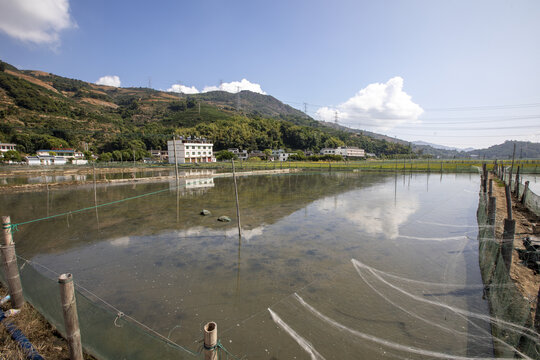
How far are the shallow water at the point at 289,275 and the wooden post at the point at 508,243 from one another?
3.88 feet

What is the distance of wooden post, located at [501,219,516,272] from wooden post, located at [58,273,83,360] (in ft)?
30.0

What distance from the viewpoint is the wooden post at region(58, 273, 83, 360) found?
11.3ft

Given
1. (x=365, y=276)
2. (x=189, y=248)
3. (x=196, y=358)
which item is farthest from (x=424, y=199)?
(x=196, y=358)

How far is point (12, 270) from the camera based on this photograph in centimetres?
486

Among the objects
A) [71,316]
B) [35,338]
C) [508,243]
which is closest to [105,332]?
[71,316]

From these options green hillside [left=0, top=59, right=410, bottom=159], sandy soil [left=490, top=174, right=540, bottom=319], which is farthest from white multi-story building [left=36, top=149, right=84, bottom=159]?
sandy soil [left=490, top=174, right=540, bottom=319]

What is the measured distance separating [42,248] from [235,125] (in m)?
118

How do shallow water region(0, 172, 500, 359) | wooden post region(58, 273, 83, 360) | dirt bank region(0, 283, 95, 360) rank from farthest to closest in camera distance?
1. shallow water region(0, 172, 500, 359)
2. dirt bank region(0, 283, 95, 360)
3. wooden post region(58, 273, 83, 360)

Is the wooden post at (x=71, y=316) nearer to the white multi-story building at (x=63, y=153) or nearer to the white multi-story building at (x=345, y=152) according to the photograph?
the white multi-story building at (x=63, y=153)

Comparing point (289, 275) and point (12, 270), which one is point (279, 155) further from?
point (12, 270)

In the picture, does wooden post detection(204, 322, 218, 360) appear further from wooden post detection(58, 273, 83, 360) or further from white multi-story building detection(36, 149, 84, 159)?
white multi-story building detection(36, 149, 84, 159)

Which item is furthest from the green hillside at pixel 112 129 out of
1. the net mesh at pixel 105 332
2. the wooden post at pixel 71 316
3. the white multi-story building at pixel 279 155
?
the wooden post at pixel 71 316

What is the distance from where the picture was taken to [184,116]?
501ft

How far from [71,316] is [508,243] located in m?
9.31
